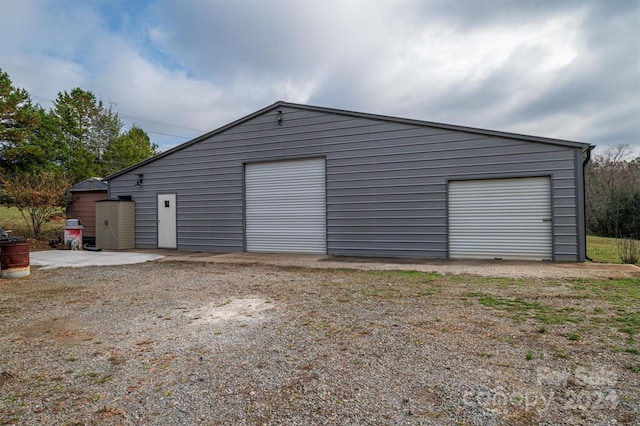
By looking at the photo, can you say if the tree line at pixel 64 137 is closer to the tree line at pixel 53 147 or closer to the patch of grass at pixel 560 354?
the tree line at pixel 53 147

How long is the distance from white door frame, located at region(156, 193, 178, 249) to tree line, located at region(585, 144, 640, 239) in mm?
19019

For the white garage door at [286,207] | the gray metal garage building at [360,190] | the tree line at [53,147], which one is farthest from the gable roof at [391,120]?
the tree line at [53,147]

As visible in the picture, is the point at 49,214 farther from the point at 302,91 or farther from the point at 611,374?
the point at 611,374

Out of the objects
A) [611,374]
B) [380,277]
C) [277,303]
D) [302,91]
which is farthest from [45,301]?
[302,91]

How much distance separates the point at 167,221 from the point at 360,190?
728cm

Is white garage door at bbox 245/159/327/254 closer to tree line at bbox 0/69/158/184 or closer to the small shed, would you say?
the small shed

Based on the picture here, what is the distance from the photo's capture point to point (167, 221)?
42.3 ft

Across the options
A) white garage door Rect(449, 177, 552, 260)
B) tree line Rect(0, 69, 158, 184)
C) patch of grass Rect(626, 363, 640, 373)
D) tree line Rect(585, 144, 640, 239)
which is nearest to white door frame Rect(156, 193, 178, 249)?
tree line Rect(0, 69, 158, 184)

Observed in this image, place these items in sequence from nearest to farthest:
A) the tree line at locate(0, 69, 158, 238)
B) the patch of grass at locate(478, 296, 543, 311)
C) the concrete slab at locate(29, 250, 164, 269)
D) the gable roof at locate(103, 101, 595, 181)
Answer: the patch of grass at locate(478, 296, 543, 311)
the gable roof at locate(103, 101, 595, 181)
the concrete slab at locate(29, 250, 164, 269)
the tree line at locate(0, 69, 158, 238)

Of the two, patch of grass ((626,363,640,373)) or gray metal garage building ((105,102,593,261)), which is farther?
gray metal garage building ((105,102,593,261))

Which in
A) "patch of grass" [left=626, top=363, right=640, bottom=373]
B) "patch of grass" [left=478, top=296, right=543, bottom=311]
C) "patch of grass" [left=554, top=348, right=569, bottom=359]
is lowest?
"patch of grass" [left=554, top=348, right=569, bottom=359]

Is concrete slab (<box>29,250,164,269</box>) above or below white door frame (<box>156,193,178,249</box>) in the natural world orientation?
below

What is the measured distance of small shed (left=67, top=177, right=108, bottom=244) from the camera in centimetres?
1524

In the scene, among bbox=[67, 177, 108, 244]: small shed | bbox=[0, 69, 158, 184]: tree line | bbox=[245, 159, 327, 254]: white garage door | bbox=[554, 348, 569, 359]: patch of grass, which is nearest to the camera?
bbox=[554, 348, 569, 359]: patch of grass
